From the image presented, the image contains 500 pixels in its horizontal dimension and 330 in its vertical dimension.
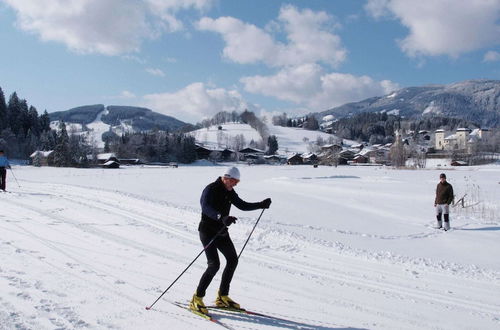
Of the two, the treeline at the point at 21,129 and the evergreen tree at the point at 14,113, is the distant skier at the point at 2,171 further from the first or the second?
the evergreen tree at the point at 14,113

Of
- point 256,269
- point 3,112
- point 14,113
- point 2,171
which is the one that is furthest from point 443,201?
point 14,113

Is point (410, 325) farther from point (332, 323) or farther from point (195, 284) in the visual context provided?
point (195, 284)

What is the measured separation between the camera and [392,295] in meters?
6.54

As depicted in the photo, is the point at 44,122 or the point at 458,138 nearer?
the point at 44,122

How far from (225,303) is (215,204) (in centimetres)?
149

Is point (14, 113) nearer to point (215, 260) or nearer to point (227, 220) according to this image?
point (215, 260)

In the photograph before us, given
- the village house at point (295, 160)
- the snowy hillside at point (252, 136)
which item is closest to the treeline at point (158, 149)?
the village house at point (295, 160)

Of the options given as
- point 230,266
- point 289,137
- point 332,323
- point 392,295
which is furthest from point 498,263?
point 289,137

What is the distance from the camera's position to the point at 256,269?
7656mm

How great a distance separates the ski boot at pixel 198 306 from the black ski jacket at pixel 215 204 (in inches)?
38.2

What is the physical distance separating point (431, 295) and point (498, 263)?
12.5 feet

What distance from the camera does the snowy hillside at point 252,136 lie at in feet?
499

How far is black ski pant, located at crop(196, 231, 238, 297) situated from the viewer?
548 cm

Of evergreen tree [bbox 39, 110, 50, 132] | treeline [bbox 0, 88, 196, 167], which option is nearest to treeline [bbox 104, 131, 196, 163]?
treeline [bbox 0, 88, 196, 167]
